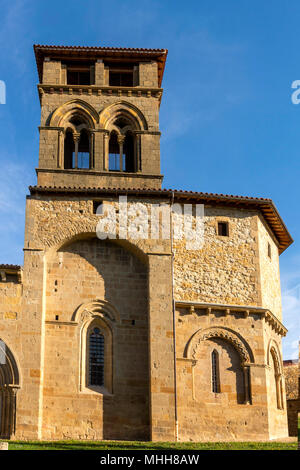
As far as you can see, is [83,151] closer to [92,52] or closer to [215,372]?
[92,52]

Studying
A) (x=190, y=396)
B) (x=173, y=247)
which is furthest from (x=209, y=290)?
(x=190, y=396)

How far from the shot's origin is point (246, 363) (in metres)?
24.5

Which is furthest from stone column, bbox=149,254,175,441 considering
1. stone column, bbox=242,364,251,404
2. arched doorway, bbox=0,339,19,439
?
arched doorway, bbox=0,339,19,439

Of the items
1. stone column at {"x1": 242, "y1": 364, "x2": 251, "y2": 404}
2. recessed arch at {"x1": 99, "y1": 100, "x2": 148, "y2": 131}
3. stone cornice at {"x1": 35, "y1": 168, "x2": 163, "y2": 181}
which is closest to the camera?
stone column at {"x1": 242, "y1": 364, "x2": 251, "y2": 404}

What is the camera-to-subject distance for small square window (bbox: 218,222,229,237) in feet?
86.0

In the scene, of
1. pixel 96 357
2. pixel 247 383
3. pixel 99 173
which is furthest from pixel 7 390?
pixel 99 173

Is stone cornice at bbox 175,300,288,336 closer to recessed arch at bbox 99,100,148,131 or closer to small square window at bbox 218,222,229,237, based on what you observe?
small square window at bbox 218,222,229,237

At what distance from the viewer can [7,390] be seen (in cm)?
2230

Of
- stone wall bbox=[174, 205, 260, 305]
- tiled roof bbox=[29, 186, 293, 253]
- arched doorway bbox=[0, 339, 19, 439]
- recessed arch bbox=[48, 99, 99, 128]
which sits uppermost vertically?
recessed arch bbox=[48, 99, 99, 128]

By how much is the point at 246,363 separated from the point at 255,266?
12.4ft

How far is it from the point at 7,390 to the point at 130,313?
5.01m

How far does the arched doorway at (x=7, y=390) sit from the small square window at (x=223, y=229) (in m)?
9.13

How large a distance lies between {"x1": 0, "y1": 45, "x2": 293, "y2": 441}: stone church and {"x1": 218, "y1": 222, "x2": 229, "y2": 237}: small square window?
2.0 inches

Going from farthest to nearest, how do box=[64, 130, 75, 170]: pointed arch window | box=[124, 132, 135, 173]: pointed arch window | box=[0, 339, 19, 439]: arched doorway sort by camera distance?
box=[124, 132, 135, 173]: pointed arch window < box=[64, 130, 75, 170]: pointed arch window < box=[0, 339, 19, 439]: arched doorway
